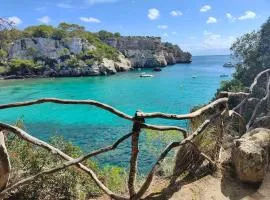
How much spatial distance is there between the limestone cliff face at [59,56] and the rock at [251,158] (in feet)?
293

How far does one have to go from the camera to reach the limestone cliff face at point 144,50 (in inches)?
4919

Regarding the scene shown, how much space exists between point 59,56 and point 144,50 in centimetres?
3742

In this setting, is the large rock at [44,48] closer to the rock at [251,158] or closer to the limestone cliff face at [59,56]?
the limestone cliff face at [59,56]

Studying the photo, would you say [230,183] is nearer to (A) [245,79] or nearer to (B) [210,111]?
(B) [210,111]

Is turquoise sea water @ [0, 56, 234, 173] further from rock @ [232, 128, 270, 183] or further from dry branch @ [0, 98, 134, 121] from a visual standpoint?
rock @ [232, 128, 270, 183]

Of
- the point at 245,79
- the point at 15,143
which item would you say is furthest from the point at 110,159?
the point at 15,143

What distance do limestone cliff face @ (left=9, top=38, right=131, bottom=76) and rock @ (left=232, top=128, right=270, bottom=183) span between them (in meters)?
89.3

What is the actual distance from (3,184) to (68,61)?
93.0 metres

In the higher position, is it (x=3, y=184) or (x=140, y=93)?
(x=3, y=184)

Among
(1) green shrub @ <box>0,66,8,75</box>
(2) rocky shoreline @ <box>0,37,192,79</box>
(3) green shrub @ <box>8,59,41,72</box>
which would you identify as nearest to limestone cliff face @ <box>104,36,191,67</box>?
(2) rocky shoreline @ <box>0,37,192,79</box>

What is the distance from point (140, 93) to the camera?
2263 inches

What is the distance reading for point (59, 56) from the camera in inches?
3917

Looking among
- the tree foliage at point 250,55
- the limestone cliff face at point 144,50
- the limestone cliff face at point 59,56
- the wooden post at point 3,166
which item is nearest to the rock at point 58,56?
the limestone cliff face at point 59,56

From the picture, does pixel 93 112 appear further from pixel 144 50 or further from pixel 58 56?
pixel 144 50
